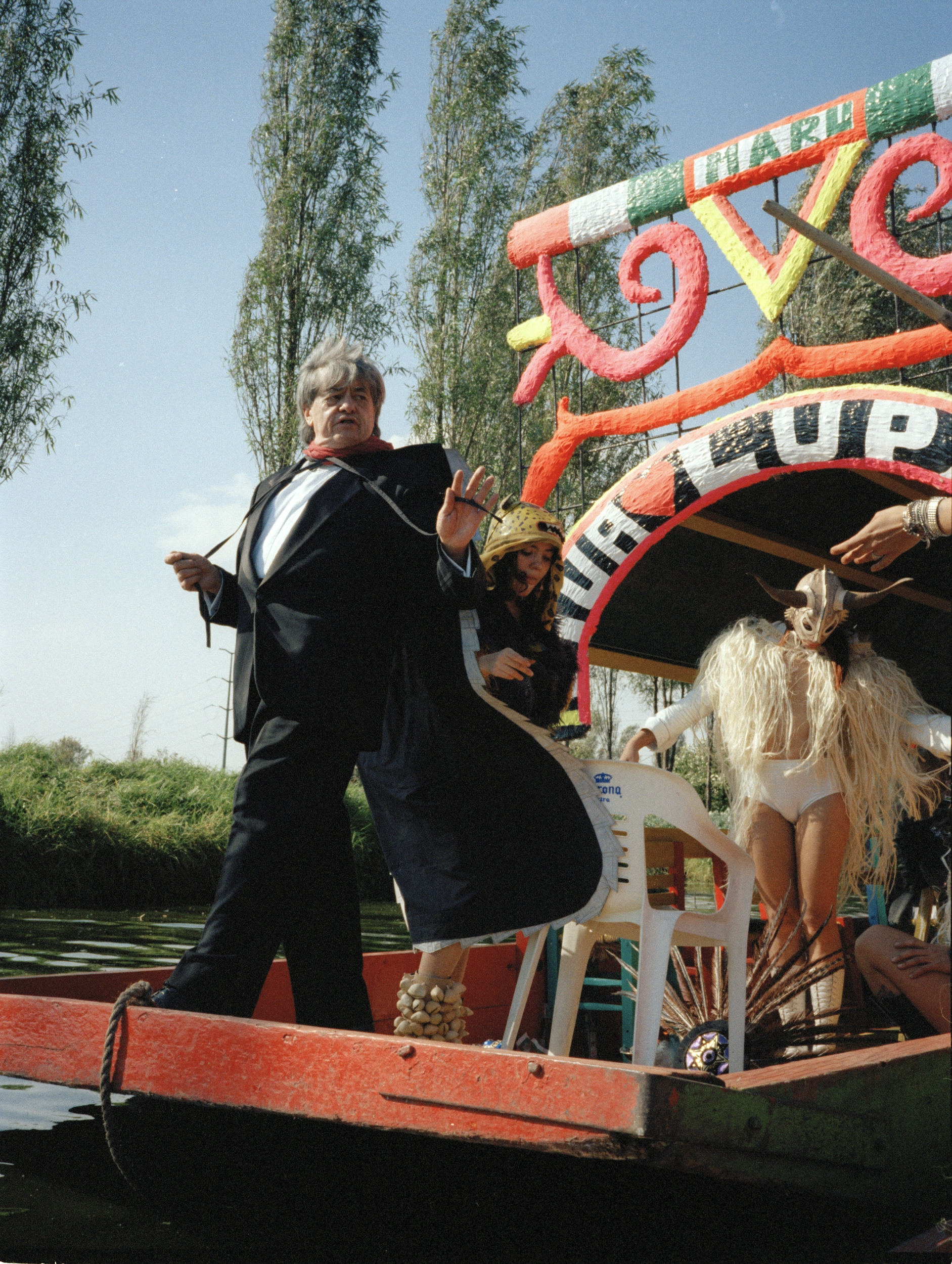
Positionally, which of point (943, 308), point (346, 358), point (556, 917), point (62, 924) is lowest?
point (62, 924)

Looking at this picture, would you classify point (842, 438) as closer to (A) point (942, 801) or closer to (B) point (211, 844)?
(A) point (942, 801)

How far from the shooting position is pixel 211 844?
14.6 metres

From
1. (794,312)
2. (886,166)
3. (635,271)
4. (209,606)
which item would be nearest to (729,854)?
(209,606)

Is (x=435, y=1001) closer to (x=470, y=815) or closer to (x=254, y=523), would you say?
(x=470, y=815)

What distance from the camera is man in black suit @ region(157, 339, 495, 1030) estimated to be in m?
2.68

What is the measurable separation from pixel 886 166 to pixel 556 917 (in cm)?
478

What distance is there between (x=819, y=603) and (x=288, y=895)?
2.19 metres

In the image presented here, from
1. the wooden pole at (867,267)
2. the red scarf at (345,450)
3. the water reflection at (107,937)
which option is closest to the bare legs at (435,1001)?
the red scarf at (345,450)

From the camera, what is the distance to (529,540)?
10.2 feet

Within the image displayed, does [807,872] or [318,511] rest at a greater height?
[318,511]

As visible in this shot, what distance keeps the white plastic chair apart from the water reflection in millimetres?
2602

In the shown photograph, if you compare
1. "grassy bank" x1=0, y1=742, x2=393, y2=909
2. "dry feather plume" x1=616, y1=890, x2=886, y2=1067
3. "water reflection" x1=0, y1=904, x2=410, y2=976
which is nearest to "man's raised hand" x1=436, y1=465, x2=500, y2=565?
"dry feather plume" x1=616, y1=890, x2=886, y2=1067

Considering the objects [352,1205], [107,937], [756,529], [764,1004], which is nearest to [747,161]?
[756,529]

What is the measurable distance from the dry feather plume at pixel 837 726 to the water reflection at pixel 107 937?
2584 mm
